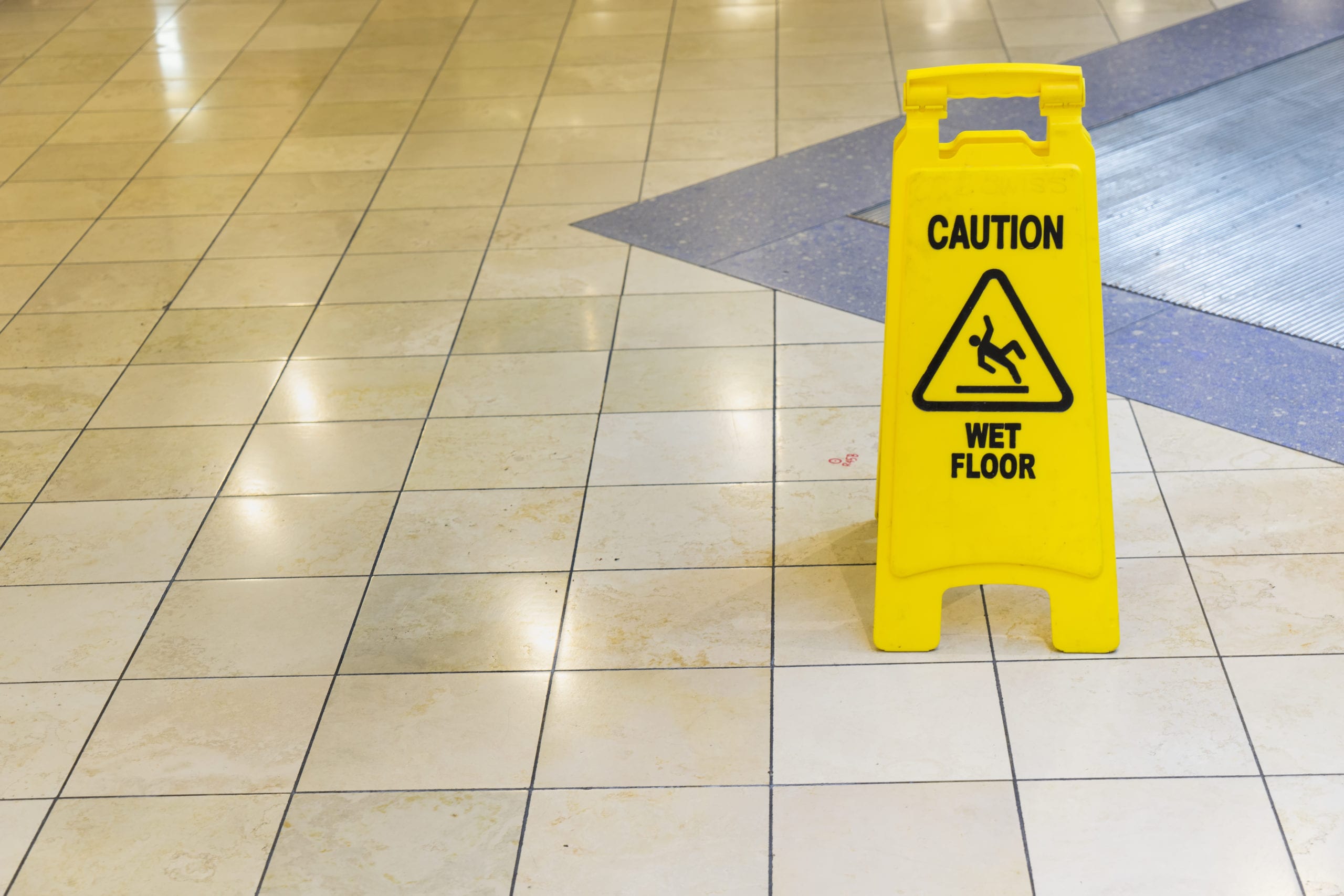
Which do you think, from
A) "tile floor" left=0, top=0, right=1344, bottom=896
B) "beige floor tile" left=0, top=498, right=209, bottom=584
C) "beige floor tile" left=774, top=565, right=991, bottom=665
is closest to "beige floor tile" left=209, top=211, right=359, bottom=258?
"tile floor" left=0, top=0, right=1344, bottom=896

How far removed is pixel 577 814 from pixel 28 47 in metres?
6.66

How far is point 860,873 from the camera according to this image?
88.8 inches

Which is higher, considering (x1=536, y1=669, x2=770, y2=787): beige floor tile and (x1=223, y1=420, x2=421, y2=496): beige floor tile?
(x1=223, y1=420, x2=421, y2=496): beige floor tile

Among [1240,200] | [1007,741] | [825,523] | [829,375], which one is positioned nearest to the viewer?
[1007,741]

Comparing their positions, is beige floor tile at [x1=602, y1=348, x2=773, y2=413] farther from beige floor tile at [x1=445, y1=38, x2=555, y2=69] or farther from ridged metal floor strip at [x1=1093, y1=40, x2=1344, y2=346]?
beige floor tile at [x1=445, y1=38, x2=555, y2=69]

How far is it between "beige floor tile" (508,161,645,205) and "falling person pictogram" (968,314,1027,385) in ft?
8.88

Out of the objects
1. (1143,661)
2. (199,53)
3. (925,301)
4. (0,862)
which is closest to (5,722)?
(0,862)

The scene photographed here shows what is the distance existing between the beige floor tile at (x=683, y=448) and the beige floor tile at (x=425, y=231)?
4.73 feet

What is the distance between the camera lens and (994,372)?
101 inches

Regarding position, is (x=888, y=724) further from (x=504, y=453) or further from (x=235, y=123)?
(x=235, y=123)

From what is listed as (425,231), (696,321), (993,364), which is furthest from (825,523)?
(425,231)

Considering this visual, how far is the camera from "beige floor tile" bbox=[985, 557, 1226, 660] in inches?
107

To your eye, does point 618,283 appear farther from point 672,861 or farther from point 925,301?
point 672,861

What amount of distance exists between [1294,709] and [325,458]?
98.1 inches
